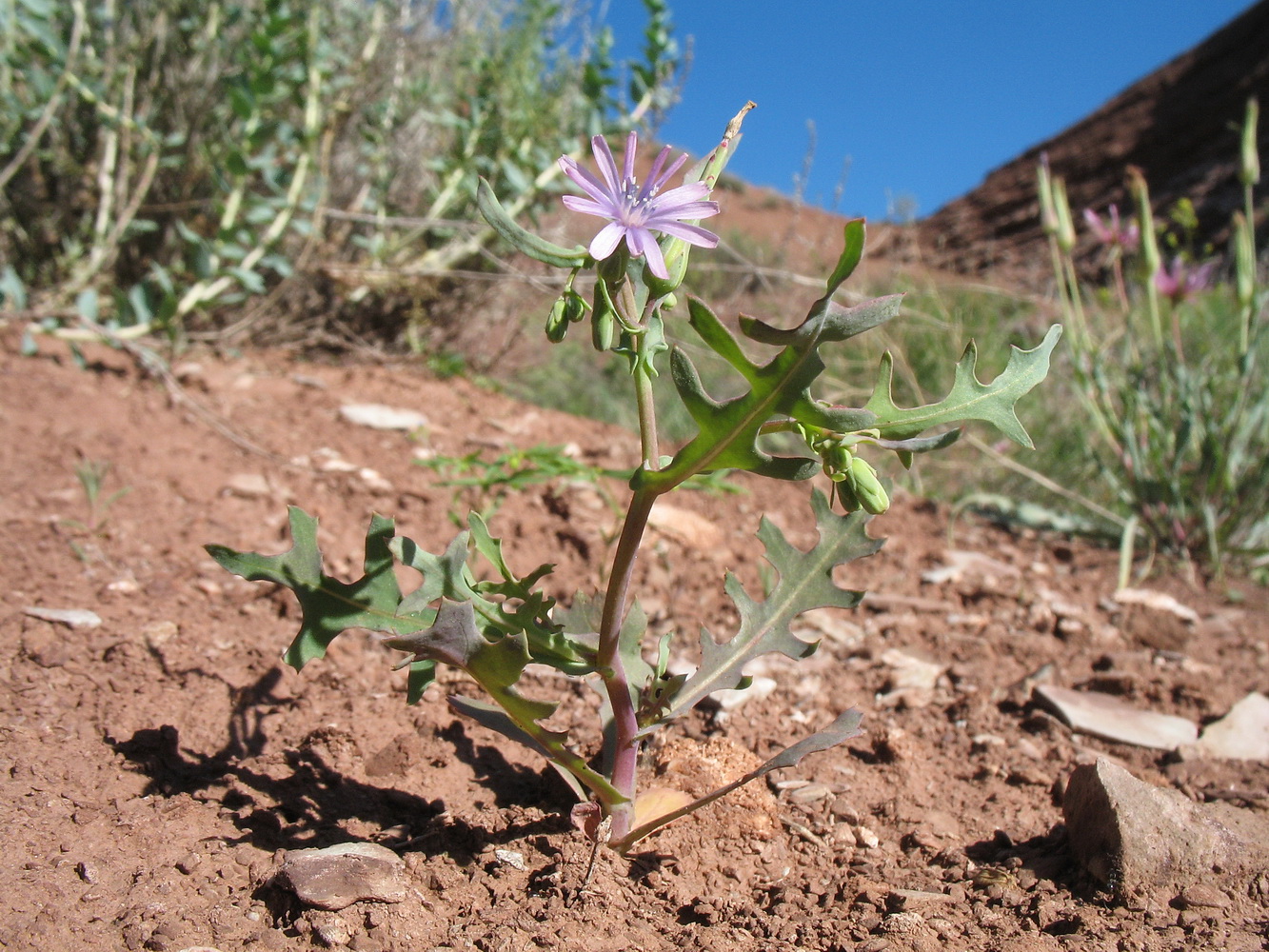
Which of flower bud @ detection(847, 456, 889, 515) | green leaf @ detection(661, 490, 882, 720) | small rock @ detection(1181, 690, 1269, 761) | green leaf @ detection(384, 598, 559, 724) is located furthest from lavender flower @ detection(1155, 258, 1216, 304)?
green leaf @ detection(384, 598, 559, 724)

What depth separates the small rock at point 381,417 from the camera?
127 inches

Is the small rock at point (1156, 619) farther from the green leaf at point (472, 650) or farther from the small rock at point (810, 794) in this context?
the green leaf at point (472, 650)

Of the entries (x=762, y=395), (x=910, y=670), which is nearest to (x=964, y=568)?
(x=910, y=670)

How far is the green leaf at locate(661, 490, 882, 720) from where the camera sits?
4.83 feet

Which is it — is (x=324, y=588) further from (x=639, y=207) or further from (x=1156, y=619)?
(x=1156, y=619)

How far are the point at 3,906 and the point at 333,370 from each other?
2.97 m

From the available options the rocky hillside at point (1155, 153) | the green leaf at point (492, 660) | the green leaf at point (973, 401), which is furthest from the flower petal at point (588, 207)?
the rocky hillside at point (1155, 153)

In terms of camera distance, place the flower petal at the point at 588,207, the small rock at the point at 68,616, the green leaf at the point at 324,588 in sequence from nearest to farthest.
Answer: the flower petal at the point at 588,207, the green leaf at the point at 324,588, the small rock at the point at 68,616

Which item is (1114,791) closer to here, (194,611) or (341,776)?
(341,776)

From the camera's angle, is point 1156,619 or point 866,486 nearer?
point 866,486

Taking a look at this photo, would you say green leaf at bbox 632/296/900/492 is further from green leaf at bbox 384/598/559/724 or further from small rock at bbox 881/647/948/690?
small rock at bbox 881/647/948/690

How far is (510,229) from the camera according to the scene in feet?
3.63

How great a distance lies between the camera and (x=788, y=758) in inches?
50.6

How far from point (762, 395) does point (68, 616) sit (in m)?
1.53
